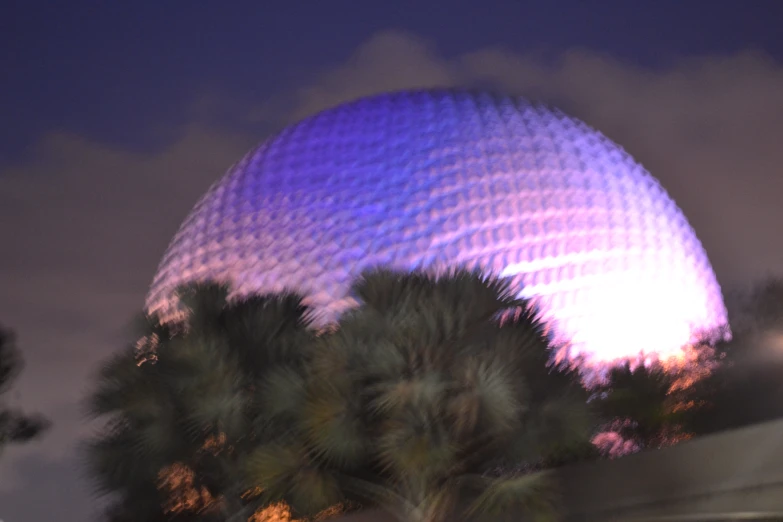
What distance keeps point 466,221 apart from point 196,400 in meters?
9.03

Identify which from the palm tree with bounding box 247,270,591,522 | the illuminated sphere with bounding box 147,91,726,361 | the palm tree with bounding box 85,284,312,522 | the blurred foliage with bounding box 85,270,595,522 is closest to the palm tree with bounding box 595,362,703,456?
the illuminated sphere with bounding box 147,91,726,361

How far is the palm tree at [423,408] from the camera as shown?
10.3 metres

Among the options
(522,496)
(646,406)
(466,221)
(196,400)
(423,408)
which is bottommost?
(522,496)

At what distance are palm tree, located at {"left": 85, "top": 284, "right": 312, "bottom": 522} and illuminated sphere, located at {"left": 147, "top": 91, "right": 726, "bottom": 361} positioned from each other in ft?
17.0

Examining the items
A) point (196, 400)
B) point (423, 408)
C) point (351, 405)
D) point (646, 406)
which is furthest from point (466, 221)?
point (423, 408)

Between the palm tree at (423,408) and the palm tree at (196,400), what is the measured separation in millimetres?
651

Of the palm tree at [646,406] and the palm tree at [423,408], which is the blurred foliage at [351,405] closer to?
the palm tree at [423,408]

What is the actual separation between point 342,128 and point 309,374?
1233 centimetres

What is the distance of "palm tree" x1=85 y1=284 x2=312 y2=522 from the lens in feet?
40.0

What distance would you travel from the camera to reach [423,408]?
1024cm

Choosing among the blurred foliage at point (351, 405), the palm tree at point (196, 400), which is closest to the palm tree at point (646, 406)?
the blurred foliage at point (351, 405)

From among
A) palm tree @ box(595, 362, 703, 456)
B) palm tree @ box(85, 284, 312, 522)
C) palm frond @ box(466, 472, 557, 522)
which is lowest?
palm frond @ box(466, 472, 557, 522)

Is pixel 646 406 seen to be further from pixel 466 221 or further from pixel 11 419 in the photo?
pixel 11 419

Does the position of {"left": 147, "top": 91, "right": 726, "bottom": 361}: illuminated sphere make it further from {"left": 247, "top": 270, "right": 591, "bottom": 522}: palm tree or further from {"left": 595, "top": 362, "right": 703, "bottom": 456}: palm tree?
{"left": 247, "top": 270, "right": 591, "bottom": 522}: palm tree
